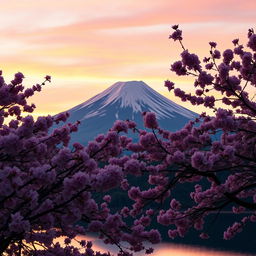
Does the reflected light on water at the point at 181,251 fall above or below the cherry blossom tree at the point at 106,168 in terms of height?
below

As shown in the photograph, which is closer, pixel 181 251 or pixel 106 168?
pixel 106 168

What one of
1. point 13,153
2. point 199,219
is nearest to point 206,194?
point 199,219

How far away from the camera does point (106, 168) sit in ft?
25.8

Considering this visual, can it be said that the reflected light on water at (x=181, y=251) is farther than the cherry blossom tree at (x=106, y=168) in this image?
Yes

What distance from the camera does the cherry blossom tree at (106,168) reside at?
784cm

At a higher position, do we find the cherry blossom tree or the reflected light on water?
the cherry blossom tree

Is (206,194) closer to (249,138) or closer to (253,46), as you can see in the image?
(249,138)

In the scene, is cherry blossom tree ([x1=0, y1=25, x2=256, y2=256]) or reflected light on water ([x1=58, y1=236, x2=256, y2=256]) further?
reflected light on water ([x1=58, y1=236, x2=256, y2=256])

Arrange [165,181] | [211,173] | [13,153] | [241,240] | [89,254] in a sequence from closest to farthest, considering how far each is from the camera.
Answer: [13,153] → [89,254] → [211,173] → [165,181] → [241,240]

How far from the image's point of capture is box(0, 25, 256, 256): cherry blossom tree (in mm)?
7844

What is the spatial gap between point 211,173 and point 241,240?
72204 millimetres

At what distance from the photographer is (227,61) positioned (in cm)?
1662

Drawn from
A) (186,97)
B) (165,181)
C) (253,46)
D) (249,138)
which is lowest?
(165,181)

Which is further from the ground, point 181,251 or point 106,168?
point 106,168
